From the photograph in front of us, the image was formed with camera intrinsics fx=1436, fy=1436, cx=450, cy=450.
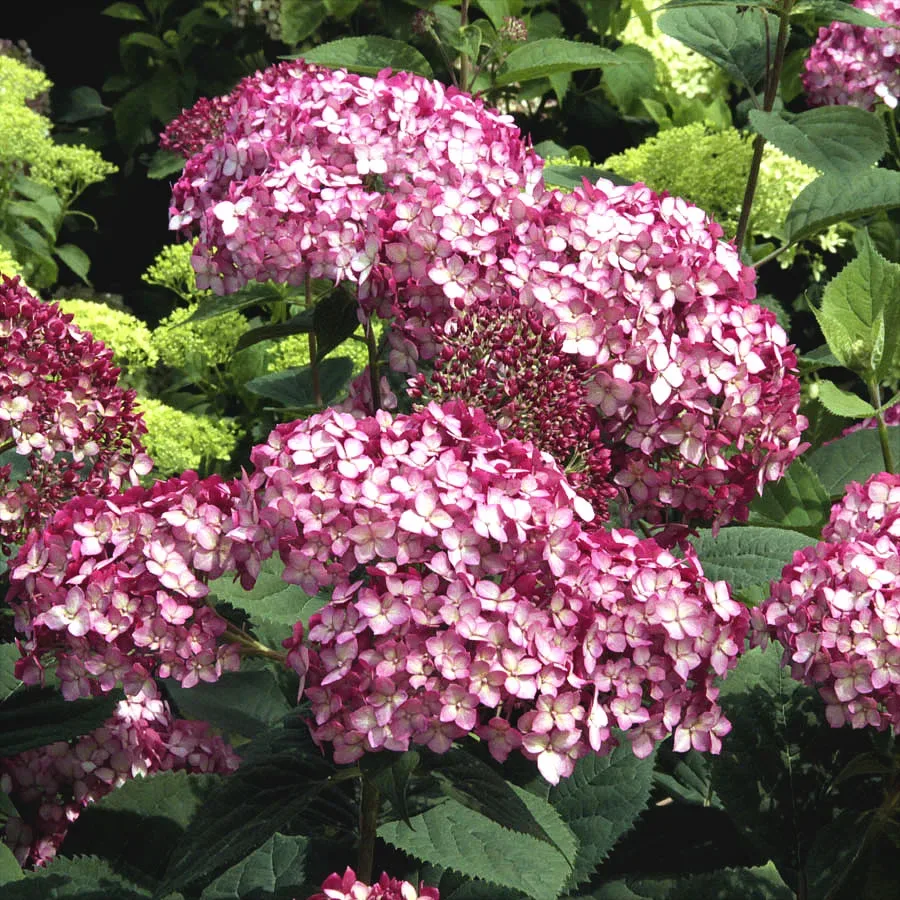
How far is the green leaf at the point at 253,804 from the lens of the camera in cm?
129

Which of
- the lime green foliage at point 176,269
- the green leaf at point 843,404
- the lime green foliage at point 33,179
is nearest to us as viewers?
the green leaf at point 843,404

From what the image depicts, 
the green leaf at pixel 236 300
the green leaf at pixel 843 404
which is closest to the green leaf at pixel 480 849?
the green leaf at pixel 843 404

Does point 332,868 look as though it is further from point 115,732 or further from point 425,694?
point 425,694

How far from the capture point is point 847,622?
1446mm

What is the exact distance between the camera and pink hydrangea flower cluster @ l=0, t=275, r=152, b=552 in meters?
1.74

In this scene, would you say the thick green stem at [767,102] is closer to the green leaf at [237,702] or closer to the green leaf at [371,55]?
the green leaf at [371,55]

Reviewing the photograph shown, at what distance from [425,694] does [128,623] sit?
295 mm

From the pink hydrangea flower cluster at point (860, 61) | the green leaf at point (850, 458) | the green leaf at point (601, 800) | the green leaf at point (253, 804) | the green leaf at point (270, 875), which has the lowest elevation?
the green leaf at point (850, 458)

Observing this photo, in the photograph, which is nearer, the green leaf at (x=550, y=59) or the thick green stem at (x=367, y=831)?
the thick green stem at (x=367, y=831)

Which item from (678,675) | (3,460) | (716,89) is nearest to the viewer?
(678,675)

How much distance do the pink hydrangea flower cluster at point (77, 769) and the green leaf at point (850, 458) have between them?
1.05 meters

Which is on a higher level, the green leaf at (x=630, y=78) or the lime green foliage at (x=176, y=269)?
the lime green foliage at (x=176, y=269)

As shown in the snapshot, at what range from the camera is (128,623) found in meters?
1.33

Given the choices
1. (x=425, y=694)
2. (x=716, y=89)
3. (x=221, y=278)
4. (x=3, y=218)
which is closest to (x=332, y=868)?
(x=425, y=694)
